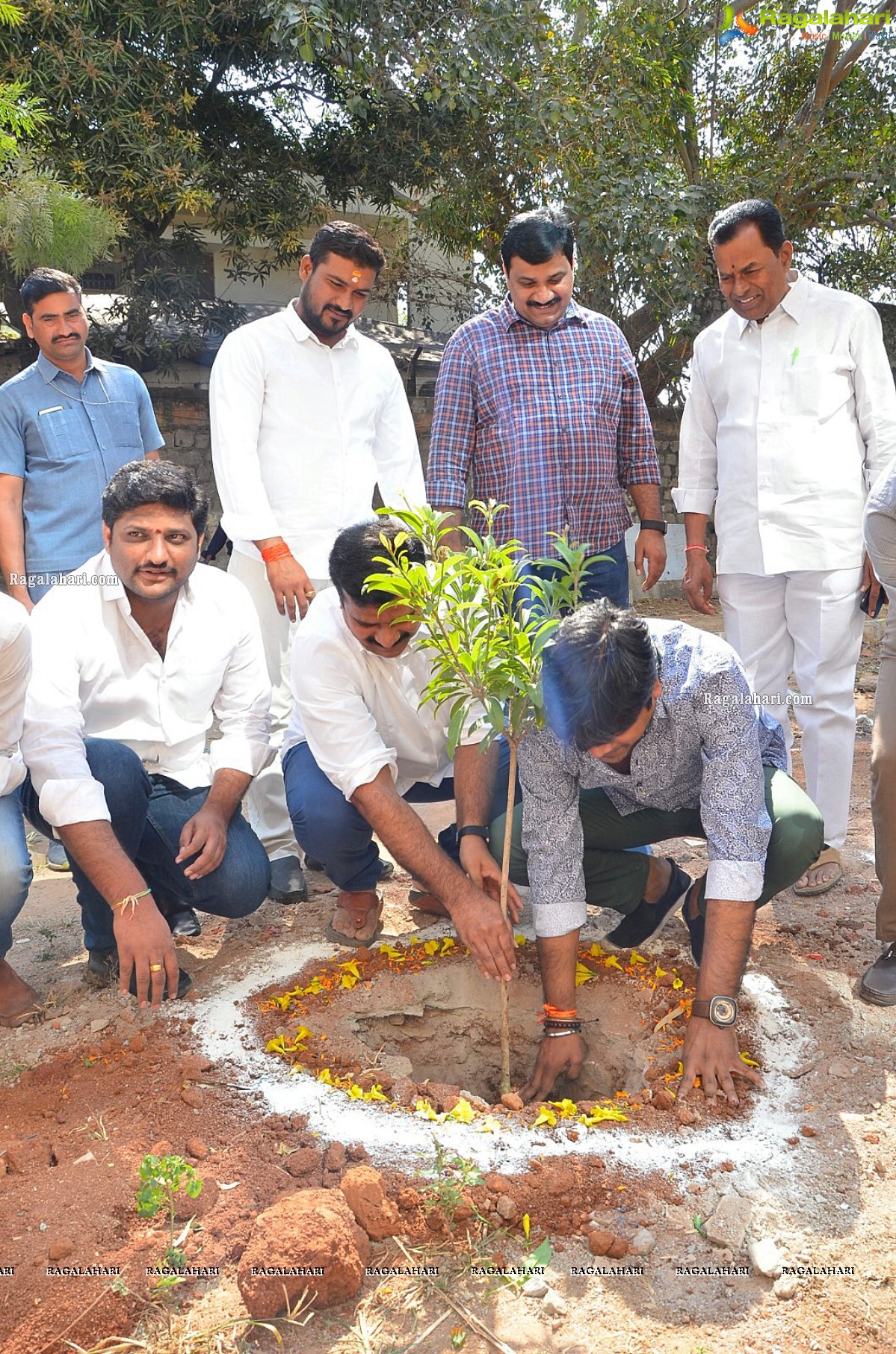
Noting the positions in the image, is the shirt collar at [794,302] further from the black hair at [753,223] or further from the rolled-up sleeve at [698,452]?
the rolled-up sleeve at [698,452]

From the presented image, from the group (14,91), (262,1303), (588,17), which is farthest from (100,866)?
(588,17)

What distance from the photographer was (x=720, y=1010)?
2.78 m

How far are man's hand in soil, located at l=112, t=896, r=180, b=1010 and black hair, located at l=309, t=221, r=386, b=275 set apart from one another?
2.33 m

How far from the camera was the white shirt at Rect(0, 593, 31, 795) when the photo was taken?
2.93 m

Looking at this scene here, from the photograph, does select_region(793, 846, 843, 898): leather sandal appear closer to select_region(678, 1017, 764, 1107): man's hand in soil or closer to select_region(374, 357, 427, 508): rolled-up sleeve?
select_region(678, 1017, 764, 1107): man's hand in soil

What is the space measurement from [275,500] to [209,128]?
589 cm

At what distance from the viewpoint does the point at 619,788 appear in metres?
3.22

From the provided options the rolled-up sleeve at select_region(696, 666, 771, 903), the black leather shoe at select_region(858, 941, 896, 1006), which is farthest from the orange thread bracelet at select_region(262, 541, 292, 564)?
the black leather shoe at select_region(858, 941, 896, 1006)

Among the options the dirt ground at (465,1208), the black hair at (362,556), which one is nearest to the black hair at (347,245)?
the black hair at (362,556)

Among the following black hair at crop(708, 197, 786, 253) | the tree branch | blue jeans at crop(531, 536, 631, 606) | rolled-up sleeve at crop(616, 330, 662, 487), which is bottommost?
blue jeans at crop(531, 536, 631, 606)

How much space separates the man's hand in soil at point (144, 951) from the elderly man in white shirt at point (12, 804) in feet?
1.25

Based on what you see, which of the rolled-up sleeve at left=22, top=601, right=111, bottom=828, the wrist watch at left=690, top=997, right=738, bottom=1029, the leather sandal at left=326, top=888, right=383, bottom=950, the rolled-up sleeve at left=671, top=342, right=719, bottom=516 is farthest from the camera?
the rolled-up sleeve at left=671, top=342, right=719, bottom=516

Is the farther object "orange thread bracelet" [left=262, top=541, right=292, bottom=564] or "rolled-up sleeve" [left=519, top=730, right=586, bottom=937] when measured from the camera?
"orange thread bracelet" [left=262, top=541, right=292, bottom=564]

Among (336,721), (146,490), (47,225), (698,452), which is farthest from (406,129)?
(336,721)
